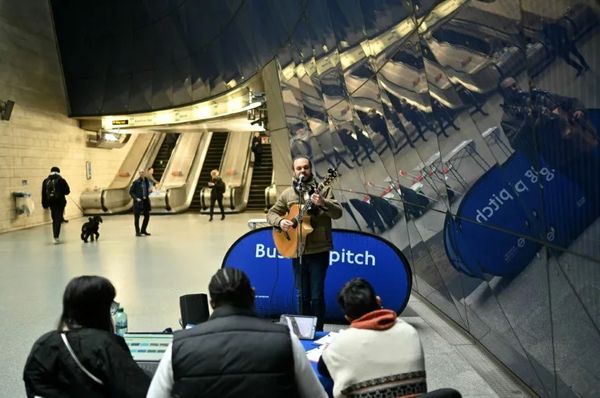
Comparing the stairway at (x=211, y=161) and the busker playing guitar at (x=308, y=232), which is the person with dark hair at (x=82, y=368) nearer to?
the busker playing guitar at (x=308, y=232)

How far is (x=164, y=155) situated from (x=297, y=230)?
74.9 ft

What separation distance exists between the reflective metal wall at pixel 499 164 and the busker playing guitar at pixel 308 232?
1131mm

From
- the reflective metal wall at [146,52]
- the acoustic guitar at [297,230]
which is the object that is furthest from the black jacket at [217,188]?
the acoustic guitar at [297,230]

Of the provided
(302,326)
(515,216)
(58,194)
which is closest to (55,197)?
(58,194)

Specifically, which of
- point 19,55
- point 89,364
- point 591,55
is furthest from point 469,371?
point 19,55

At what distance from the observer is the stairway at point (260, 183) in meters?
22.7

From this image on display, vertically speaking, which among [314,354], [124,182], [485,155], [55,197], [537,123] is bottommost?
[314,354]

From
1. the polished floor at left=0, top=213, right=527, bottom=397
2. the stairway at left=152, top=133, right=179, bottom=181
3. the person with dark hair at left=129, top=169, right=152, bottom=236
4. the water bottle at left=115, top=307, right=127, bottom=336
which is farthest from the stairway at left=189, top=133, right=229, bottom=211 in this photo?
the water bottle at left=115, top=307, right=127, bottom=336

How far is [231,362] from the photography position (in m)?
1.84

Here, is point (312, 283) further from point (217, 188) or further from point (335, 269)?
point (217, 188)

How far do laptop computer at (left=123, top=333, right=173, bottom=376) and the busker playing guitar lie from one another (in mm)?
1604

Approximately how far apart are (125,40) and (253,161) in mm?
7946

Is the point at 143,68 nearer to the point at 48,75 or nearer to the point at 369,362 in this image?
the point at 48,75

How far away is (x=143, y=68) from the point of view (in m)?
21.8
